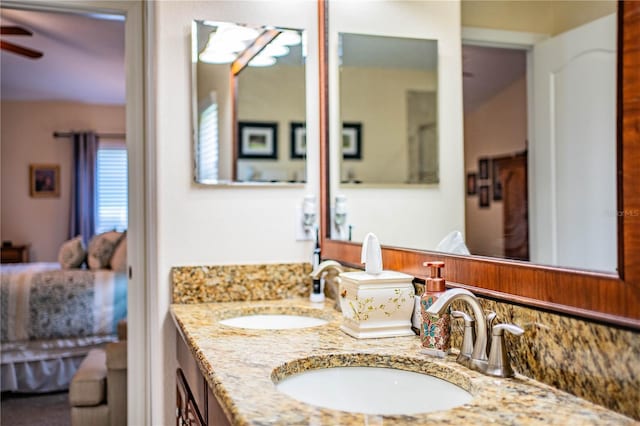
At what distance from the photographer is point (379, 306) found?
4.83ft

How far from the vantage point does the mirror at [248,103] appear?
6.96 feet

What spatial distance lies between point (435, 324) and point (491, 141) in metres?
0.41

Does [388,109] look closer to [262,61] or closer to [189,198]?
[262,61]

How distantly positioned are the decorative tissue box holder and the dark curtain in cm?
597

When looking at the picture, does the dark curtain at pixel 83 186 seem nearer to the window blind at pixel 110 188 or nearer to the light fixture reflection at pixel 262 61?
the window blind at pixel 110 188

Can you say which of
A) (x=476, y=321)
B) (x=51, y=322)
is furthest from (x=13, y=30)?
(x=476, y=321)

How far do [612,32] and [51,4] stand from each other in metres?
1.95

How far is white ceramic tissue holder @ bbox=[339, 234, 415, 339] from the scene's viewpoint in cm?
147

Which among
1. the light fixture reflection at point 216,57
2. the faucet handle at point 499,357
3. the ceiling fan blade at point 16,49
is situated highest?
the ceiling fan blade at point 16,49

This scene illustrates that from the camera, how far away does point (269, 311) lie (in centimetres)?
199

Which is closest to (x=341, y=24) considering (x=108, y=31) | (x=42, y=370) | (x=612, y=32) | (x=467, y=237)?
(x=467, y=237)

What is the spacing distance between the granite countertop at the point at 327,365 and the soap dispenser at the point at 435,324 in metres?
0.03

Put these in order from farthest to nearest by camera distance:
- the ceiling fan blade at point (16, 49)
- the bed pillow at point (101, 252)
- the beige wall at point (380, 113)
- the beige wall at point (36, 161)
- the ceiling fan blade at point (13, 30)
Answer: the beige wall at point (36, 161), the bed pillow at point (101, 252), the ceiling fan blade at point (16, 49), the ceiling fan blade at point (13, 30), the beige wall at point (380, 113)

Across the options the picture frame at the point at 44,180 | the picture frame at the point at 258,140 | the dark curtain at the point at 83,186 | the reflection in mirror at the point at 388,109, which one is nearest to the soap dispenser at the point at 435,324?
the reflection in mirror at the point at 388,109
